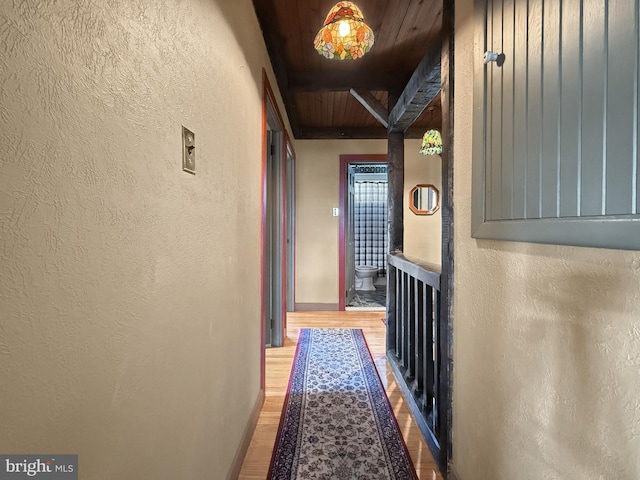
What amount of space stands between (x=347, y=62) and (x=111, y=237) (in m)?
2.83

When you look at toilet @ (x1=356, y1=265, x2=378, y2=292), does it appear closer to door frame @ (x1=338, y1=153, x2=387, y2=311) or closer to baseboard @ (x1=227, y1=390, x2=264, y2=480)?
door frame @ (x1=338, y1=153, x2=387, y2=311)

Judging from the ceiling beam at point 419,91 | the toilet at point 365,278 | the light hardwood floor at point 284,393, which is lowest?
the light hardwood floor at point 284,393

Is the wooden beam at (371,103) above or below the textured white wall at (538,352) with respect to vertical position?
above

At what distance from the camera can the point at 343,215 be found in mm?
4512

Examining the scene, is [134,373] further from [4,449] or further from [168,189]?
[168,189]

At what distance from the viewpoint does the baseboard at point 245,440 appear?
1.40 meters

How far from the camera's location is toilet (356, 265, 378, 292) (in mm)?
5879

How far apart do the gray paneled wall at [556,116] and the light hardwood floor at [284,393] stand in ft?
3.82

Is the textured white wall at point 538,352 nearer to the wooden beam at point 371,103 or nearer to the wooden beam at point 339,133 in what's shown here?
the wooden beam at point 371,103

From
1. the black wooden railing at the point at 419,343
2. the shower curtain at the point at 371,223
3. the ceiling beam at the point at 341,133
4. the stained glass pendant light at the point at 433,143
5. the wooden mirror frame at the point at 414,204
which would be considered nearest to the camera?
the black wooden railing at the point at 419,343

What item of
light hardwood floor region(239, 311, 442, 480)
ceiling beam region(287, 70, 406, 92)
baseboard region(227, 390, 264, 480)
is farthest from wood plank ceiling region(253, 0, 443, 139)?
baseboard region(227, 390, 264, 480)

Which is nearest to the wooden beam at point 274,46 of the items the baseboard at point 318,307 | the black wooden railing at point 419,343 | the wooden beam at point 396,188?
the wooden beam at point 396,188

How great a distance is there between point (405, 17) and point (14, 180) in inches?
99.1

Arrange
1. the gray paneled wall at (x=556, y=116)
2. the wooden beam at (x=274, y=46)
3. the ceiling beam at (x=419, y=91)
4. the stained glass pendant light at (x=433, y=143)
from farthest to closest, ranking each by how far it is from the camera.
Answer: the stained glass pendant light at (x=433, y=143)
the wooden beam at (x=274, y=46)
the ceiling beam at (x=419, y=91)
the gray paneled wall at (x=556, y=116)
